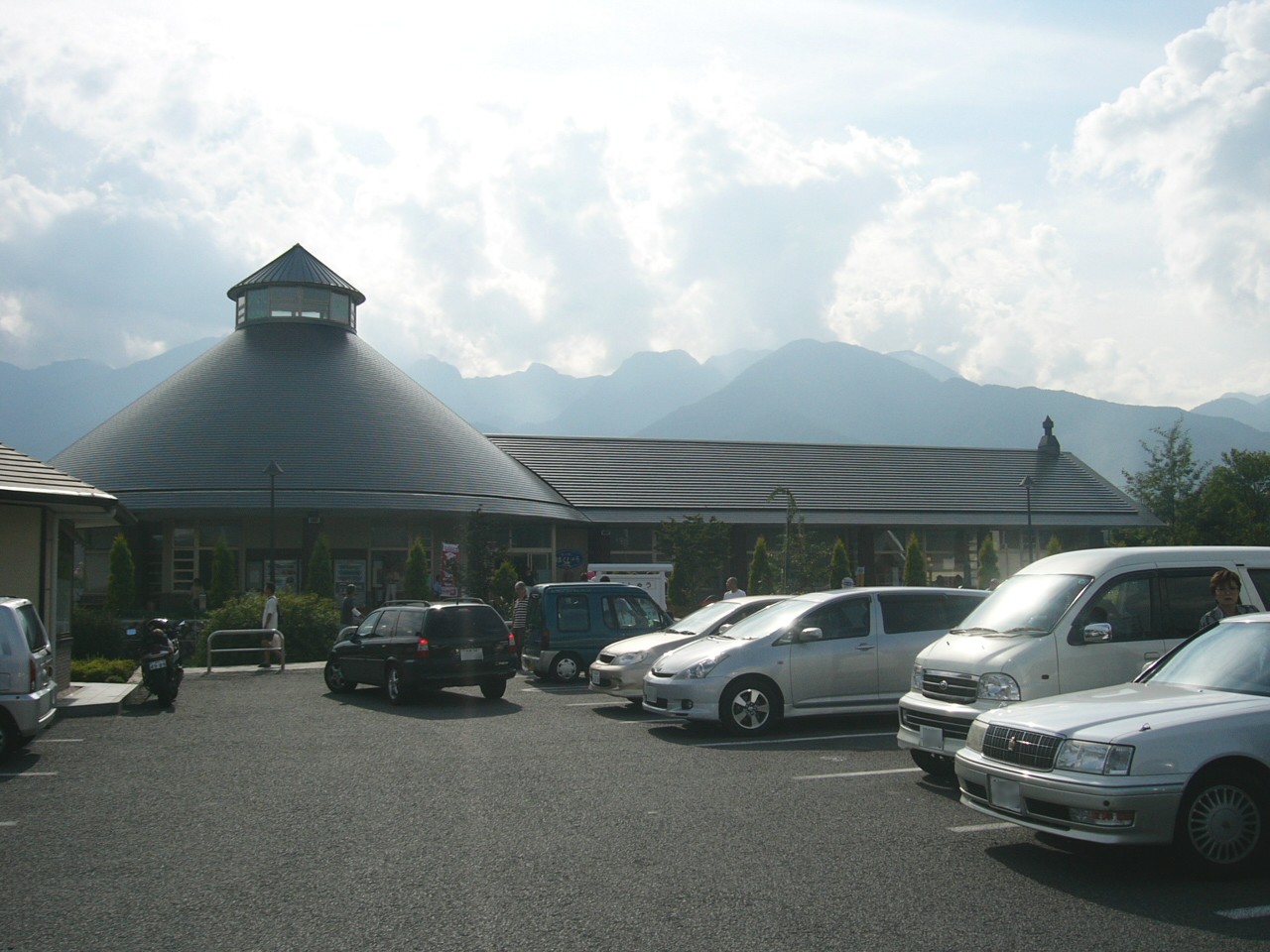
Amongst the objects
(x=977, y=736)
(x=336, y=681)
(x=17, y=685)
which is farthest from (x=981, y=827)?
(x=336, y=681)

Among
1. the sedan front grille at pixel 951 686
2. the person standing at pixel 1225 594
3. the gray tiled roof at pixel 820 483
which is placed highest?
the gray tiled roof at pixel 820 483

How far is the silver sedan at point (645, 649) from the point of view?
15594 mm

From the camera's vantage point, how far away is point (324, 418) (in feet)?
139

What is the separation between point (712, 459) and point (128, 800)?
42.7 m

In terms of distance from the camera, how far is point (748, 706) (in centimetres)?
1288

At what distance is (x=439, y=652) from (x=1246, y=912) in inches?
488

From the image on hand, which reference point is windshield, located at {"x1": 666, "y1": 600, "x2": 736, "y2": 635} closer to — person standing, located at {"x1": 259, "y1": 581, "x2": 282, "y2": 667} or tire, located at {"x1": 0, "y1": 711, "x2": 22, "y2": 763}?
tire, located at {"x1": 0, "y1": 711, "x2": 22, "y2": 763}

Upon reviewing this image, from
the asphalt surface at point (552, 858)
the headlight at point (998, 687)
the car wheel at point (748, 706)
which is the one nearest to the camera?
the asphalt surface at point (552, 858)

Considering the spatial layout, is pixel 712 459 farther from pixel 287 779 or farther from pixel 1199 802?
pixel 1199 802

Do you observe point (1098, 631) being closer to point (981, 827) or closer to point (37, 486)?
point (981, 827)

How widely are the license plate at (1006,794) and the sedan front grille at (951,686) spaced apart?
2.29 meters

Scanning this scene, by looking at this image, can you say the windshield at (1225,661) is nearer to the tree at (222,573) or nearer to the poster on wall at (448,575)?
the poster on wall at (448,575)

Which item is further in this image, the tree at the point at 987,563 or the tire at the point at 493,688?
the tree at the point at 987,563

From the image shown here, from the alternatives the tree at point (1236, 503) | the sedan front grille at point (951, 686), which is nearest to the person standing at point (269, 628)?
the sedan front grille at point (951, 686)
